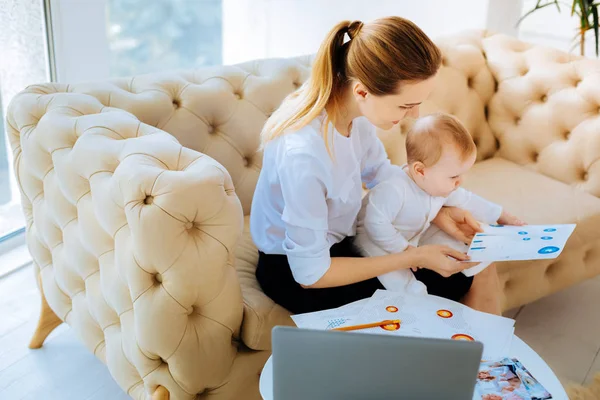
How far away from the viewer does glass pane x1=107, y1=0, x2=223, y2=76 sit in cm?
391

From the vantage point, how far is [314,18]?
11.1ft

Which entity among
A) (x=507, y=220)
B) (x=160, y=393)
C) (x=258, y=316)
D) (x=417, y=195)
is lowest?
(x=160, y=393)

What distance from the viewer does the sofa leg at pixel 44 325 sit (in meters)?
1.92

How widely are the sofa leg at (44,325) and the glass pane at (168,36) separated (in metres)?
2.28

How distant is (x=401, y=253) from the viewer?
148 cm

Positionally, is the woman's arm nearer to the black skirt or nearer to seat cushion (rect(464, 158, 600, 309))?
the black skirt

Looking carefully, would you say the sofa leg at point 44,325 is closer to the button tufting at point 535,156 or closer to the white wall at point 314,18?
the button tufting at point 535,156

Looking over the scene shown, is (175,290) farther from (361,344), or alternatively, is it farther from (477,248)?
(477,248)

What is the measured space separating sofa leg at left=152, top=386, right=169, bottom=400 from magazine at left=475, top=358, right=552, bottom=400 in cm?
68

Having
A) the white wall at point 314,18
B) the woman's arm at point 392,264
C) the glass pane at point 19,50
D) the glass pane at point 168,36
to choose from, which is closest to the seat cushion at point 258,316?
the woman's arm at point 392,264

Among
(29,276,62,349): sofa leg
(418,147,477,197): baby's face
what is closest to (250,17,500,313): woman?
(418,147,477,197): baby's face

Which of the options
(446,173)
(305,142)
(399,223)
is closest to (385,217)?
(399,223)

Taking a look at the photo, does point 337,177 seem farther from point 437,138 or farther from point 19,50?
point 19,50

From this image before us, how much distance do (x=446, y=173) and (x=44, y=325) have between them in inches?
50.2
